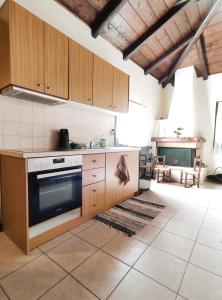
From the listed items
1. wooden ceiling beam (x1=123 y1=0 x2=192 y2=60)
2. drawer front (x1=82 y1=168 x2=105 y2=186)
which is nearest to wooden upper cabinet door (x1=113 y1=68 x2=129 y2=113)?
wooden ceiling beam (x1=123 y1=0 x2=192 y2=60)

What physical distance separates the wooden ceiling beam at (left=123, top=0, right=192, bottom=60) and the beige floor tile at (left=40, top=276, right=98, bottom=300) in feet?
12.3

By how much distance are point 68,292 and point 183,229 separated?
1.43 meters

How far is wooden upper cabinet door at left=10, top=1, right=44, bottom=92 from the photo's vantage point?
1518mm

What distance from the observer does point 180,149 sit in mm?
4504

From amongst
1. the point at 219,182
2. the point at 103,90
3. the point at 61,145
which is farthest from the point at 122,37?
the point at 219,182

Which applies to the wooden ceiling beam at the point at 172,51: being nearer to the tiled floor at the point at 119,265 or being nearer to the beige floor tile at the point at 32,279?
the tiled floor at the point at 119,265

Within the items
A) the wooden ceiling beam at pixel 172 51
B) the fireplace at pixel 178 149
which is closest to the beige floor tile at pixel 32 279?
the fireplace at pixel 178 149

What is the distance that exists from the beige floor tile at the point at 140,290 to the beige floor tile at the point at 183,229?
0.80 m

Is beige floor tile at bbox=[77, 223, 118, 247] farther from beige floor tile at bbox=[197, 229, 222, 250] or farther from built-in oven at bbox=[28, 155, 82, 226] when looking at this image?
beige floor tile at bbox=[197, 229, 222, 250]

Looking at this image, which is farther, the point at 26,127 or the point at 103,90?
the point at 103,90

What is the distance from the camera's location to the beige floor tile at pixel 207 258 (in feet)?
4.50

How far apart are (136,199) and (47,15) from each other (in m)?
2.98

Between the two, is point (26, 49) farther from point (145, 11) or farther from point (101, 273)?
point (145, 11)

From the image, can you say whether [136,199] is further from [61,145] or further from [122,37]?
[122,37]
